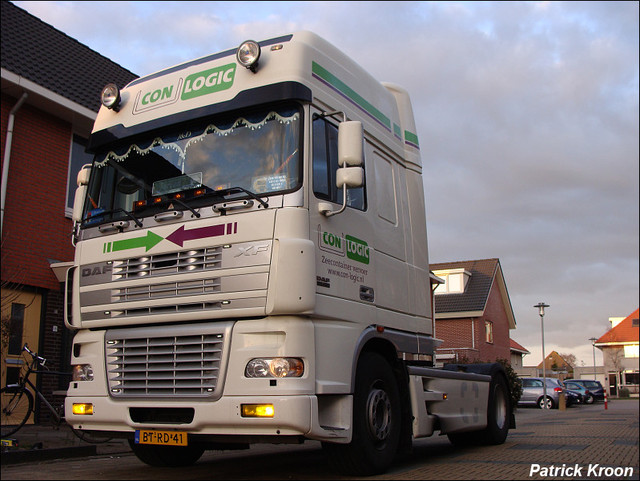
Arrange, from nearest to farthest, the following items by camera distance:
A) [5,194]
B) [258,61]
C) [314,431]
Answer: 1. [314,431]
2. [258,61]
3. [5,194]

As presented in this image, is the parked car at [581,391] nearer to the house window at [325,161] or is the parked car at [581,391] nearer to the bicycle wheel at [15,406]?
the bicycle wheel at [15,406]

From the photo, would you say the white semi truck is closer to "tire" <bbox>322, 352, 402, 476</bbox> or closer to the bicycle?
"tire" <bbox>322, 352, 402, 476</bbox>

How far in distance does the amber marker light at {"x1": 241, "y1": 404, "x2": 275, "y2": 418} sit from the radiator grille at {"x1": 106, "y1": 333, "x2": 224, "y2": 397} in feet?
1.05

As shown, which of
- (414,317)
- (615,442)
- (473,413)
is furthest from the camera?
(615,442)

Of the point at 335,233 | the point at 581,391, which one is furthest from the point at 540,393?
the point at 335,233

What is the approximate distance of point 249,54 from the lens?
240 inches

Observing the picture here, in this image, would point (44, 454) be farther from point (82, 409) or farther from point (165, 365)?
point (165, 365)

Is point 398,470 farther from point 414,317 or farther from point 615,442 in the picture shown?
point 615,442

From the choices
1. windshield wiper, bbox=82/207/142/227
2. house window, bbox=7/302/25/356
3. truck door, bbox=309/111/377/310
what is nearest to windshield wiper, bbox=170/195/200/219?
windshield wiper, bbox=82/207/142/227

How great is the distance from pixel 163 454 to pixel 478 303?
2879 centimetres

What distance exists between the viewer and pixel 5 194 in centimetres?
1148

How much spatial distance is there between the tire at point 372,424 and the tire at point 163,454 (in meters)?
1.73

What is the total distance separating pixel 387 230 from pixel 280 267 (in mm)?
1958

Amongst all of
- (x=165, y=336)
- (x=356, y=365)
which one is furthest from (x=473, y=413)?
(x=165, y=336)
